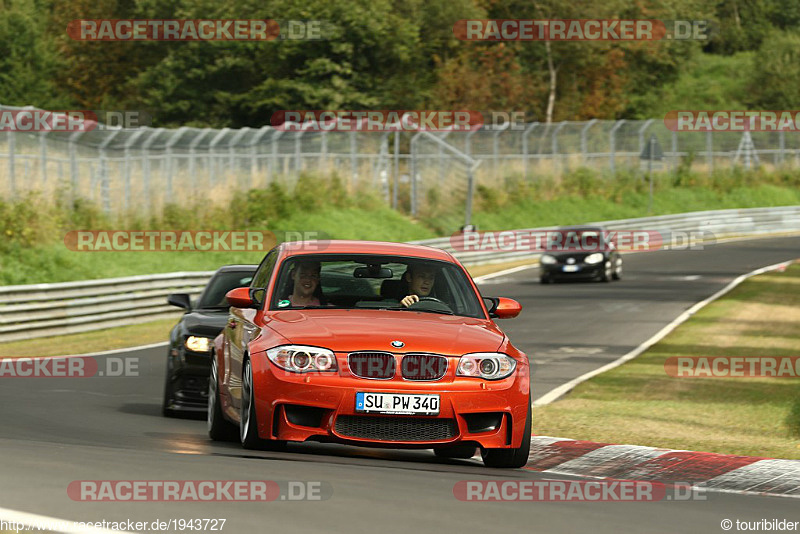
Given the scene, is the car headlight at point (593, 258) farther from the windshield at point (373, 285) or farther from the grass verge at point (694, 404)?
the windshield at point (373, 285)

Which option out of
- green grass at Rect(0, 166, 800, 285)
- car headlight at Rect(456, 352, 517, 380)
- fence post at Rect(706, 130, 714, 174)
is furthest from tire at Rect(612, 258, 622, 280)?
fence post at Rect(706, 130, 714, 174)

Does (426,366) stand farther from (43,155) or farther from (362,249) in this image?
(43,155)

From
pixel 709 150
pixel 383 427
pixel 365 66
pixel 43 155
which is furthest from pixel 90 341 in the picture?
pixel 709 150

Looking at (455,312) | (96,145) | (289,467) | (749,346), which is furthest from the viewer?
(96,145)

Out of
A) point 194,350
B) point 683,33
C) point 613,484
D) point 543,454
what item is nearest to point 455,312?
point 543,454

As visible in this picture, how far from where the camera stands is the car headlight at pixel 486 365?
30.1 ft

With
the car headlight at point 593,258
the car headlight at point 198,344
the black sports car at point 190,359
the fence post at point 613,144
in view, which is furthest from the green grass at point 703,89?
the car headlight at point 198,344

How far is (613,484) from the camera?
8.59 m

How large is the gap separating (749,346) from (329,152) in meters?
26.9

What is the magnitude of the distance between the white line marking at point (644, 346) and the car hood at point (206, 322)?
11.9 ft

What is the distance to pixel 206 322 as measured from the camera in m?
13.5

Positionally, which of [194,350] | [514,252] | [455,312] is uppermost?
[455,312]

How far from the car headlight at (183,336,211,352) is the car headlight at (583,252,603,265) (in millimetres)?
24644

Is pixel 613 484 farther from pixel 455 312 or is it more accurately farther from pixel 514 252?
pixel 514 252
